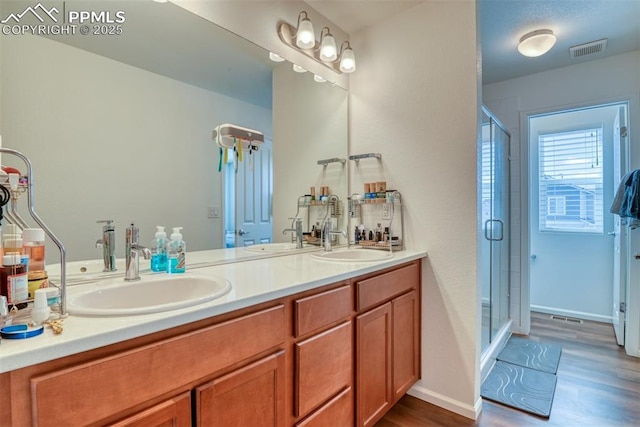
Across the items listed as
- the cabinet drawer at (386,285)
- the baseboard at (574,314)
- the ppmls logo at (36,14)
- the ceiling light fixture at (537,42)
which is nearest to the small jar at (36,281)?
the ppmls logo at (36,14)

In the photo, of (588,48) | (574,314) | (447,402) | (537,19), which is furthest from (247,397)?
(574,314)

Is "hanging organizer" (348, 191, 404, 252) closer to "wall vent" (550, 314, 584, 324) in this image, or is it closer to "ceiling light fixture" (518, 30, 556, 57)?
"ceiling light fixture" (518, 30, 556, 57)

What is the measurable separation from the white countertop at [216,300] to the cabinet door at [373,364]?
0.83 ft

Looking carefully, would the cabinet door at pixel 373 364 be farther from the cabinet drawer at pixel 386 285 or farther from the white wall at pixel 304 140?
the white wall at pixel 304 140

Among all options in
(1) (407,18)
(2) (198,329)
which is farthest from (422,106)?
(2) (198,329)

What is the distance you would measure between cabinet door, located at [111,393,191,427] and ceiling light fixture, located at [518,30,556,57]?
2.91m

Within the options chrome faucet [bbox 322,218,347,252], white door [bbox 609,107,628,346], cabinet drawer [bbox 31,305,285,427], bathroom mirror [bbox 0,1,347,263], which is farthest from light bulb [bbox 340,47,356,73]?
white door [bbox 609,107,628,346]

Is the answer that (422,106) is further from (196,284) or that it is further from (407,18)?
(196,284)

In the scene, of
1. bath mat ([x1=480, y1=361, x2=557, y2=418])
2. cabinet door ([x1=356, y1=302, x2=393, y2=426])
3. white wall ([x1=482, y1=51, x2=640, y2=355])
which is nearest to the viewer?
cabinet door ([x1=356, y1=302, x2=393, y2=426])

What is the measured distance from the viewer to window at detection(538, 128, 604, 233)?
3.34 m

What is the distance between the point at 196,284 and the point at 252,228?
2.10ft

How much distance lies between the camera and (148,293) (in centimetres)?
115

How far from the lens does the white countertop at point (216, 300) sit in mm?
642

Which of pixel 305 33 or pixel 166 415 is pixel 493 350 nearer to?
→ pixel 166 415
